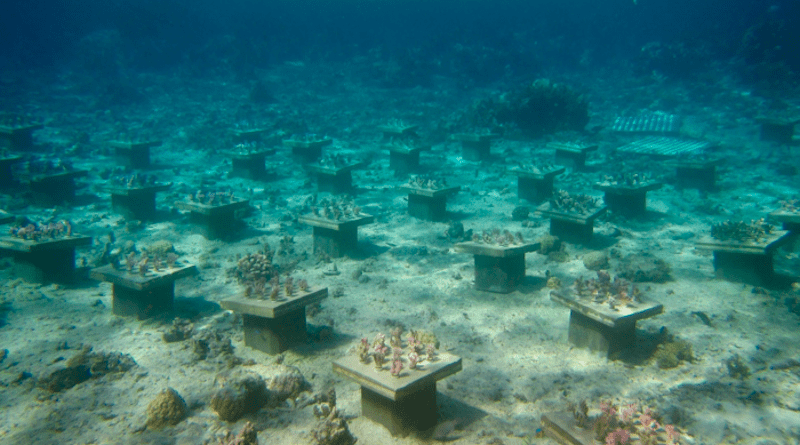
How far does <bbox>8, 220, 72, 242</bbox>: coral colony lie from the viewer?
24.6 feet

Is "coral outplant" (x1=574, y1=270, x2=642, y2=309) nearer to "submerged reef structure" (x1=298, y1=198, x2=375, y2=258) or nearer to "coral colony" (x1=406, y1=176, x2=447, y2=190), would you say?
"submerged reef structure" (x1=298, y1=198, x2=375, y2=258)

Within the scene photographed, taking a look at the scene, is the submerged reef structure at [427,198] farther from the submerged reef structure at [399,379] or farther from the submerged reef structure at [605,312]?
the submerged reef structure at [399,379]

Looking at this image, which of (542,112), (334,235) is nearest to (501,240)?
(334,235)

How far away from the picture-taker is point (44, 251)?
750 centimetres

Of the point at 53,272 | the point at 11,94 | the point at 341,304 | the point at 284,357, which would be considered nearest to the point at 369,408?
the point at 284,357

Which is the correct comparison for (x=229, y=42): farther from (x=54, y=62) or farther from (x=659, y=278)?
(x=659, y=278)

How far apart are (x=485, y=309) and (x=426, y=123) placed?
1690 cm

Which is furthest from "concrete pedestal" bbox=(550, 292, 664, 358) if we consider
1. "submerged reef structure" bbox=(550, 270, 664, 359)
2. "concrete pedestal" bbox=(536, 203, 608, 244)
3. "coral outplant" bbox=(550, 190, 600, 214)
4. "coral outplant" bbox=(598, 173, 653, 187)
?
"coral outplant" bbox=(598, 173, 653, 187)

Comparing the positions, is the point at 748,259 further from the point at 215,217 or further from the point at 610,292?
the point at 215,217

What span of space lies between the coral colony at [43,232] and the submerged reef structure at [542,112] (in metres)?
16.3

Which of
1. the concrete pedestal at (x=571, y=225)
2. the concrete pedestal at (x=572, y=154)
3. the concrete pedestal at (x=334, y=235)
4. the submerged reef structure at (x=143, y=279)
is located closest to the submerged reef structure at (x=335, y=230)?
the concrete pedestal at (x=334, y=235)

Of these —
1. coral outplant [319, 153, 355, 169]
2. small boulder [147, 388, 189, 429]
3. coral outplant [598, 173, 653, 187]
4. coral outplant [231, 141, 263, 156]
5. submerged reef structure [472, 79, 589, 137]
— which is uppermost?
submerged reef structure [472, 79, 589, 137]

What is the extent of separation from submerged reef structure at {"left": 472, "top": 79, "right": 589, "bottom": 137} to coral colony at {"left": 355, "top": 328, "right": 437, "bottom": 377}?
665 inches

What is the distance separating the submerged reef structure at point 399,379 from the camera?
13.1 ft
